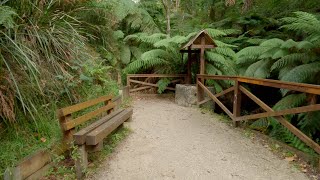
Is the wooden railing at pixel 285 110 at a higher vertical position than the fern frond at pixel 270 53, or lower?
lower

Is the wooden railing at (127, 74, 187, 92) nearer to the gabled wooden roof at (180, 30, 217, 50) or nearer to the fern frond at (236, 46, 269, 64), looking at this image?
the gabled wooden roof at (180, 30, 217, 50)

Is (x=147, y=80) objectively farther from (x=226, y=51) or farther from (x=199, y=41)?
(x=226, y=51)

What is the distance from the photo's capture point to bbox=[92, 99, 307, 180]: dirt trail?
9.23ft

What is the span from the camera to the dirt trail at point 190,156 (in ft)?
9.23

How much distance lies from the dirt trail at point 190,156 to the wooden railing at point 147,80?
287 cm

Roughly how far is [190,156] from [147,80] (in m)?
5.09

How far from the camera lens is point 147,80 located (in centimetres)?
817

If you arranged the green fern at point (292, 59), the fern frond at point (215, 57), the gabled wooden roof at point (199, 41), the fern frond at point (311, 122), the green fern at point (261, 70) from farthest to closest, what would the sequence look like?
1. the fern frond at point (215, 57)
2. the gabled wooden roof at point (199, 41)
3. the green fern at point (261, 70)
4. the green fern at point (292, 59)
5. the fern frond at point (311, 122)

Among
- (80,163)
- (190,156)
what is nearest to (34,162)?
(80,163)

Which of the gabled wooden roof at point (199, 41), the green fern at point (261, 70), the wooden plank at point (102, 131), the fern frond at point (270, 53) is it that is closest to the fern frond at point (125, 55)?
→ the gabled wooden roof at point (199, 41)

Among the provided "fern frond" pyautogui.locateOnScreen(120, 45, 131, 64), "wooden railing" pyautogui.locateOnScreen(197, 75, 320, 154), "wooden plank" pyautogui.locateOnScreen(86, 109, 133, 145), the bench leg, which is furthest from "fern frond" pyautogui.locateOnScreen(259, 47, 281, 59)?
"fern frond" pyautogui.locateOnScreen(120, 45, 131, 64)

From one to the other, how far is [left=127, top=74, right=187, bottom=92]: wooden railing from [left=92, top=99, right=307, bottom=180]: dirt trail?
2872 millimetres

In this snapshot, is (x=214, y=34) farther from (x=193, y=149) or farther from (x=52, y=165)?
(x=52, y=165)

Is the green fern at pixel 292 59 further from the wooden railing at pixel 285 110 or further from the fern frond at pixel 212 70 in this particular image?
the fern frond at pixel 212 70
